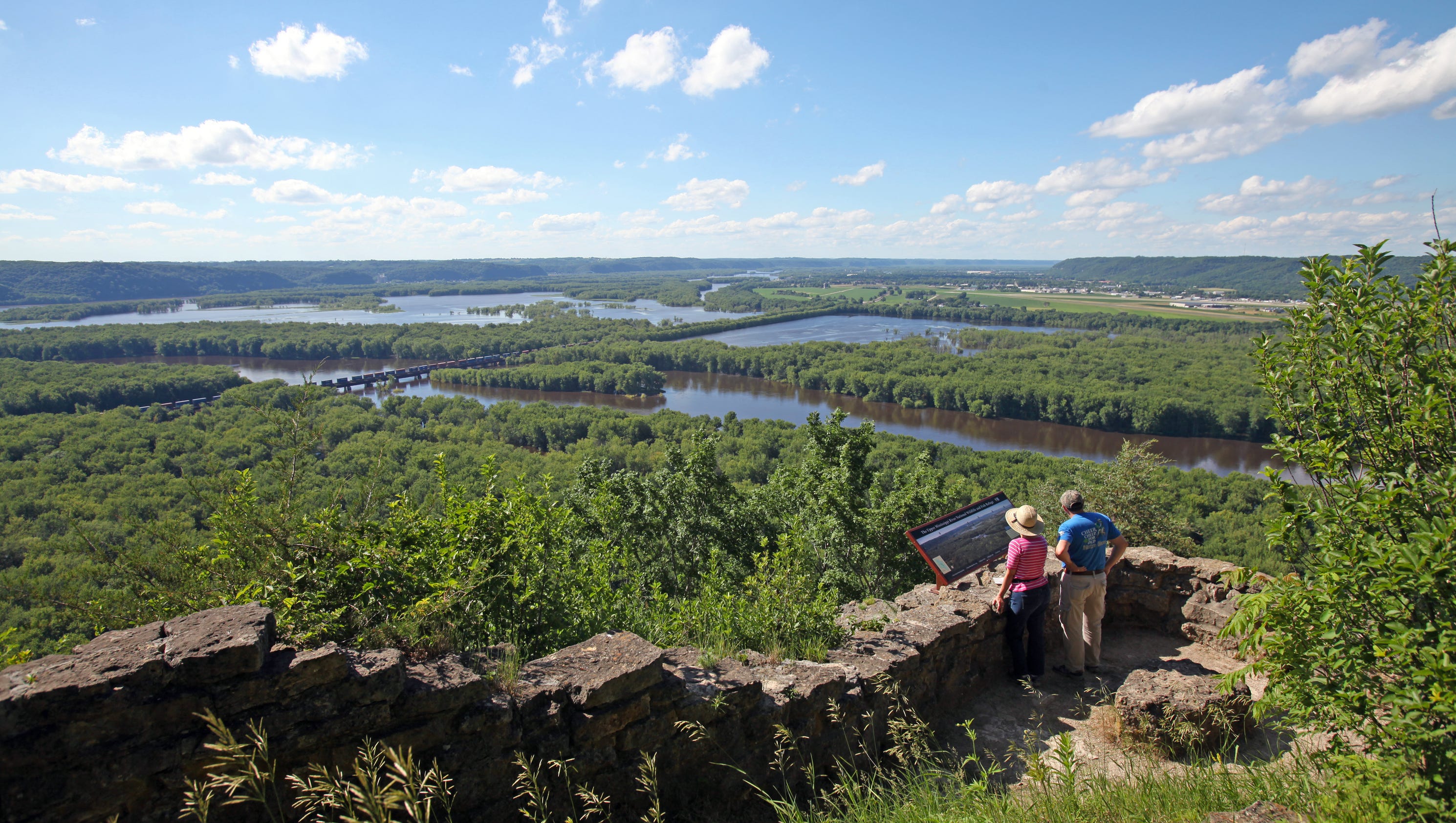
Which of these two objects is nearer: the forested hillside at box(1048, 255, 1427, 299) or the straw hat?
the straw hat

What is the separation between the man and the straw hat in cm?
20

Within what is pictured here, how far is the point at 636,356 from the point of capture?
73.4 meters

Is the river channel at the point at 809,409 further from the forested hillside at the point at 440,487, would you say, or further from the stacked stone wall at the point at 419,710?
the stacked stone wall at the point at 419,710

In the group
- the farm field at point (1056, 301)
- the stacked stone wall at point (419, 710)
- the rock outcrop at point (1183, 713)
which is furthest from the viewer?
the farm field at point (1056, 301)

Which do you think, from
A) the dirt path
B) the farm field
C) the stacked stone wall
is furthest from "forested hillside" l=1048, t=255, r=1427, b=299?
the stacked stone wall

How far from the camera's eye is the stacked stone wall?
263cm

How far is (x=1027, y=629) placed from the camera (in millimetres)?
5914

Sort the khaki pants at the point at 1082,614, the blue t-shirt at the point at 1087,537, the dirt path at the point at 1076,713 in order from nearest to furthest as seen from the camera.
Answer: the dirt path at the point at 1076,713 < the blue t-shirt at the point at 1087,537 < the khaki pants at the point at 1082,614

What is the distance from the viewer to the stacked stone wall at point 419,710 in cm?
263

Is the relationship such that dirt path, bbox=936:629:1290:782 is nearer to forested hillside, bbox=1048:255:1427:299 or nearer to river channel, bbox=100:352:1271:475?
river channel, bbox=100:352:1271:475

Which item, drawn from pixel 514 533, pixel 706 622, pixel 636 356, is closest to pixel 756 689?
pixel 706 622

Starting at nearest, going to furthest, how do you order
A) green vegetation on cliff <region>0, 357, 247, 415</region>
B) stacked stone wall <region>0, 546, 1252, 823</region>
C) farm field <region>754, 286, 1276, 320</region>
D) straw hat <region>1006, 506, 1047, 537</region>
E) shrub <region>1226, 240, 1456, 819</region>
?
shrub <region>1226, 240, 1456, 819</region> < stacked stone wall <region>0, 546, 1252, 823</region> < straw hat <region>1006, 506, 1047, 537</region> < green vegetation on cliff <region>0, 357, 247, 415</region> < farm field <region>754, 286, 1276, 320</region>

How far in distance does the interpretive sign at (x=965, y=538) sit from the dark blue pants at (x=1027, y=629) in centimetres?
57

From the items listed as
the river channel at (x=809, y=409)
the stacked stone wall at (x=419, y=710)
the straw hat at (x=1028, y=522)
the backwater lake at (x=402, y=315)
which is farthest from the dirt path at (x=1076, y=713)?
the backwater lake at (x=402, y=315)
